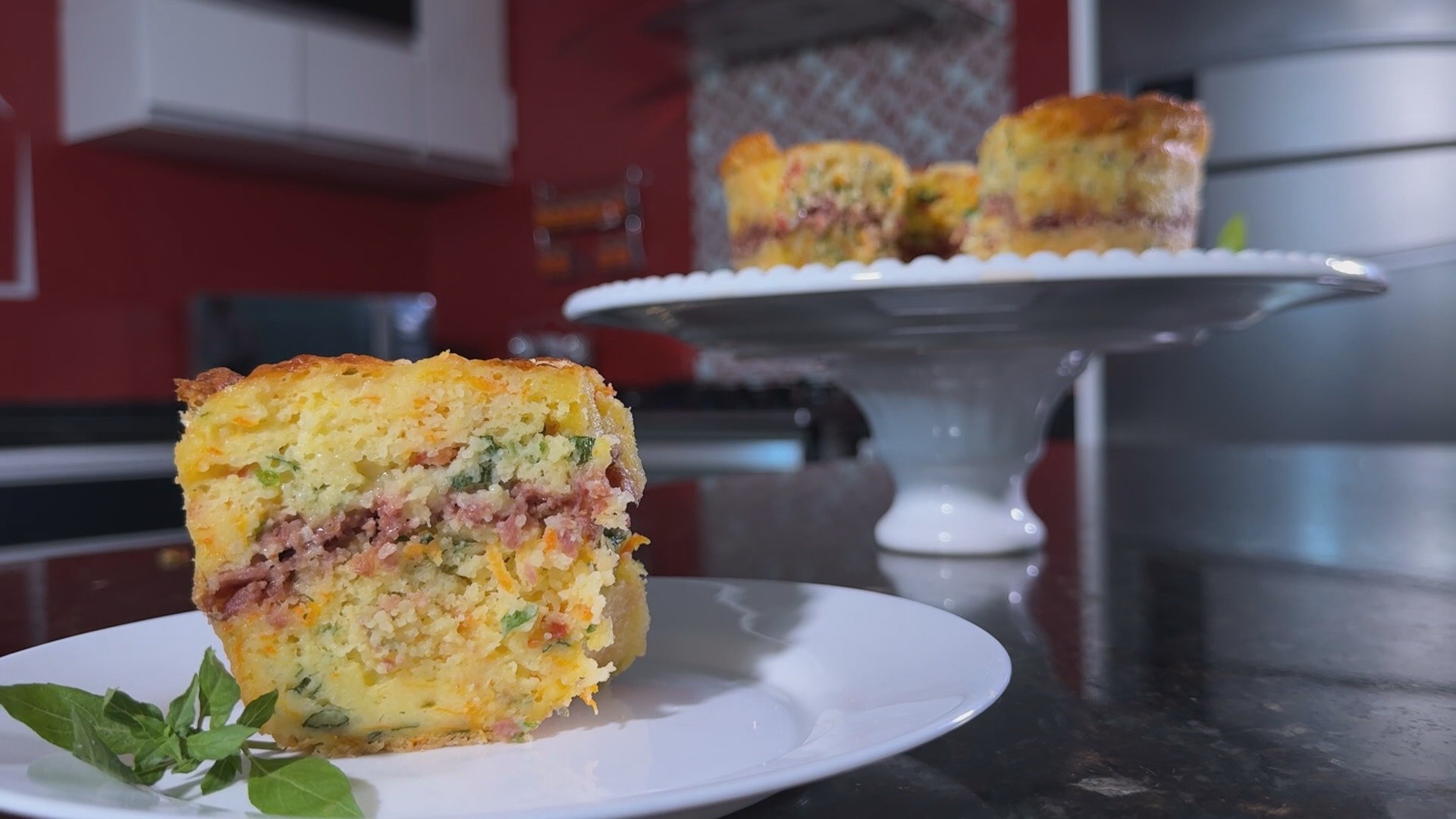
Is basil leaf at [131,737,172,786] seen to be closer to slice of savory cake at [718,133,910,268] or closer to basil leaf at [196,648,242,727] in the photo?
basil leaf at [196,648,242,727]

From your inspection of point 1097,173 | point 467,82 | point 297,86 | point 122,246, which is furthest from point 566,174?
point 1097,173

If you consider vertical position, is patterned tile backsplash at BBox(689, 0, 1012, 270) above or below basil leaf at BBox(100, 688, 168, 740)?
above

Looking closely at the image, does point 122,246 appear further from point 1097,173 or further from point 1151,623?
point 1151,623

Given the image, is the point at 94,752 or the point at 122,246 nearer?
the point at 94,752

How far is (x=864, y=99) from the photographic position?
3.64 m

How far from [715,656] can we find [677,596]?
0.22ft

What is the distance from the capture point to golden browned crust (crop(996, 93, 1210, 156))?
1069 millimetres

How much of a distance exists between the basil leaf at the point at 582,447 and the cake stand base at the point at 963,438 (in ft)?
1.76

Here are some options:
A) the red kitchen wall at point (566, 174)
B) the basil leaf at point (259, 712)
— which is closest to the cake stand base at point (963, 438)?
the basil leaf at point (259, 712)

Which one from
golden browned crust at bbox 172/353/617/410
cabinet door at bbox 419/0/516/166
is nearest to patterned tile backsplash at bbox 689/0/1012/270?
cabinet door at bbox 419/0/516/166

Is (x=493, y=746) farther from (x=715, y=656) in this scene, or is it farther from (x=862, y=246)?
(x=862, y=246)

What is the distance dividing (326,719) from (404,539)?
9cm

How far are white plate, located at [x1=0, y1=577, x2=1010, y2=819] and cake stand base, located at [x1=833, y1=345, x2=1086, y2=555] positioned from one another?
0.39 meters

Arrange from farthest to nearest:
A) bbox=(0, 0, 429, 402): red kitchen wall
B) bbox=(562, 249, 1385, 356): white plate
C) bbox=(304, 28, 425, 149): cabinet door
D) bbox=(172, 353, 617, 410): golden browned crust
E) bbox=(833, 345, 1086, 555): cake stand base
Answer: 1. bbox=(304, 28, 425, 149): cabinet door
2. bbox=(0, 0, 429, 402): red kitchen wall
3. bbox=(833, 345, 1086, 555): cake stand base
4. bbox=(562, 249, 1385, 356): white plate
5. bbox=(172, 353, 617, 410): golden browned crust
